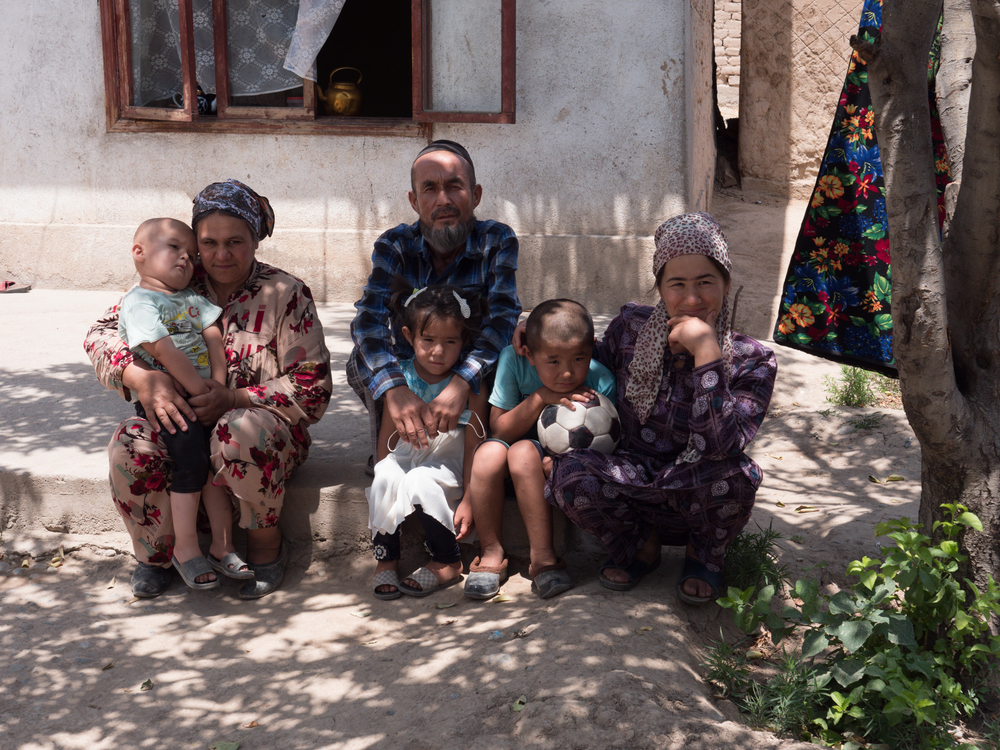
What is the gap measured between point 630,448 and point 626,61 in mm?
3882

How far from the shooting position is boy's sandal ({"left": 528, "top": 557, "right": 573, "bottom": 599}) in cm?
295

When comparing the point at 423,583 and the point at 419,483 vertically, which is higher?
the point at 419,483

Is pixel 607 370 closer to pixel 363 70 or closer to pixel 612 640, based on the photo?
pixel 612 640

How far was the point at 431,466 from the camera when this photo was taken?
310 centimetres

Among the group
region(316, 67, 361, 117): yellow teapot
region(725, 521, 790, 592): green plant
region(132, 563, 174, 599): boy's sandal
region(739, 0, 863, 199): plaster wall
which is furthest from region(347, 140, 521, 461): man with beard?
region(739, 0, 863, 199): plaster wall

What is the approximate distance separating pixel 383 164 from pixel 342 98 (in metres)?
0.88

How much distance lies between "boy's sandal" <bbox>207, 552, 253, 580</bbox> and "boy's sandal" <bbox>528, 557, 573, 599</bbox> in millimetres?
1017

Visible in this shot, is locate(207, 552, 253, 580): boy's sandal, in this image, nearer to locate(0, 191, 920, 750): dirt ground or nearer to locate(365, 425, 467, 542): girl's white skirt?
locate(0, 191, 920, 750): dirt ground

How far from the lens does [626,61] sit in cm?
604

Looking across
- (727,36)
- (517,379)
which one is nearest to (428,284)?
(517,379)

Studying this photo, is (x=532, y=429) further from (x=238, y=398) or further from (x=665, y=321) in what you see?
(x=238, y=398)

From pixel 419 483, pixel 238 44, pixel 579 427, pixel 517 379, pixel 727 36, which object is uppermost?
pixel 727 36

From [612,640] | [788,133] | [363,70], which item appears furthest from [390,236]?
[363,70]

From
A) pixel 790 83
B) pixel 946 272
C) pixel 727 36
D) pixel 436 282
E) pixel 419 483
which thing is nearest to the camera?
pixel 946 272
